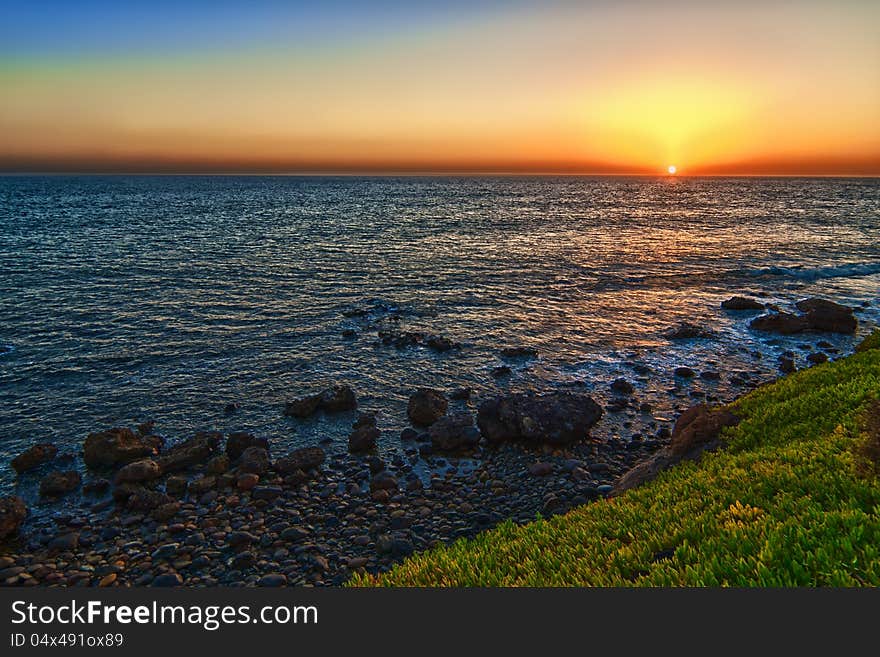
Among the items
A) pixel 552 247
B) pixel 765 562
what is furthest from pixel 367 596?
pixel 552 247

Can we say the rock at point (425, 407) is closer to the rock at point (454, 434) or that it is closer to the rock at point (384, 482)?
the rock at point (454, 434)

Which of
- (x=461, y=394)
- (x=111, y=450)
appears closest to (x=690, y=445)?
(x=461, y=394)

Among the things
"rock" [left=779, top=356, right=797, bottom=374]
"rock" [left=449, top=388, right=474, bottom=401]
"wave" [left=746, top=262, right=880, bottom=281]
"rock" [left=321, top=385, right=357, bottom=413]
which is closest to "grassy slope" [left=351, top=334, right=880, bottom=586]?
"rock" [left=449, top=388, right=474, bottom=401]

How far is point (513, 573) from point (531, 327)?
24301 mm

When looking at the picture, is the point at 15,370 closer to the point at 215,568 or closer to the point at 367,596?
the point at 215,568

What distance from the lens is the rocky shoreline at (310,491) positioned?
12.2 metres

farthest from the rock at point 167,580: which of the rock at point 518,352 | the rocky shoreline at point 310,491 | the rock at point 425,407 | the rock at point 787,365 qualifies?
the rock at point 787,365

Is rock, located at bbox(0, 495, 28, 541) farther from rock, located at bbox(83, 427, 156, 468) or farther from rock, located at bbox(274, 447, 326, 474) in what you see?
rock, located at bbox(274, 447, 326, 474)

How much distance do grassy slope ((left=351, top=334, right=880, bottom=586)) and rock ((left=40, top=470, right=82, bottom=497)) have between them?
40.8 ft

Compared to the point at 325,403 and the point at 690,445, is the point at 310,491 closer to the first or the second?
the point at 325,403

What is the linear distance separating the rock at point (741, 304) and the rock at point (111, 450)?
37.1 m

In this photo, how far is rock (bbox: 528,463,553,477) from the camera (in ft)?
50.7

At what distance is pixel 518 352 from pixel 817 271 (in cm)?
4059

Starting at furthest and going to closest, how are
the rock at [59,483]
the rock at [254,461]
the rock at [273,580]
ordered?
the rock at [254,461] → the rock at [59,483] → the rock at [273,580]
